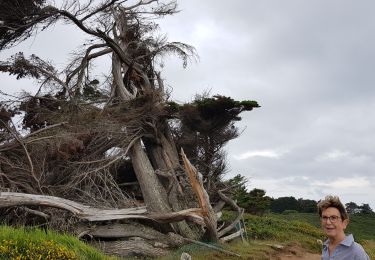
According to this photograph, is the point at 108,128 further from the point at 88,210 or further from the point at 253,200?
the point at 253,200

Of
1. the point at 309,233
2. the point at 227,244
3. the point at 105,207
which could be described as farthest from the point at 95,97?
the point at 309,233

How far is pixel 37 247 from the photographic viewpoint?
7562 millimetres

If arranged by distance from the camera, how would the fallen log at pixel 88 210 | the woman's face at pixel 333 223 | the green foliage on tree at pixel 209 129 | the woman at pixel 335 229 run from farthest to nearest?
the green foliage on tree at pixel 209 129 < the fallen log at pixel 88 210 < the woman's face at pixel 333 223 < the woman at pixel 335 229

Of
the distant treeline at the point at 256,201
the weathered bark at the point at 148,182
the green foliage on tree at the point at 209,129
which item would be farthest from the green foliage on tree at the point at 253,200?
Result: the weathered bark at the point at 148,182

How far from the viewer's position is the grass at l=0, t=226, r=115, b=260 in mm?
7391

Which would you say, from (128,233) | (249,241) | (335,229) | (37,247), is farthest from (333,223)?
(249,241)

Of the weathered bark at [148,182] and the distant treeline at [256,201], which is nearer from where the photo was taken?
the weathered bark at [148,182]

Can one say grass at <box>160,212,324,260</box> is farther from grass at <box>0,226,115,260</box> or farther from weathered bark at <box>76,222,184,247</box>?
grass at <box>0,226,115,260</box>

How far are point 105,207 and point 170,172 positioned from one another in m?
2.85

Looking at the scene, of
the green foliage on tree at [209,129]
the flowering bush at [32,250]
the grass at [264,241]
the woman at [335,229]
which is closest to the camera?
the woman at [335,229]

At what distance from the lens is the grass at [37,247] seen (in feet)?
24.2

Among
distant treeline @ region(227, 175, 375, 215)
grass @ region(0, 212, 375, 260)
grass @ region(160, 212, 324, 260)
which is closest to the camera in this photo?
grass @ region(0, 212, 375, 260)

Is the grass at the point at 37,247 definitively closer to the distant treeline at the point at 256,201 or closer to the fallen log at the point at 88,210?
the fallen log at the point at 88,210

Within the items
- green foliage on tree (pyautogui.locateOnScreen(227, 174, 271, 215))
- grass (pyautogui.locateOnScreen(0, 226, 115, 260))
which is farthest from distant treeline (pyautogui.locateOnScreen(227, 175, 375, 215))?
grass (pyautogui.locateOnScreen(0, 226, 115, 260))
